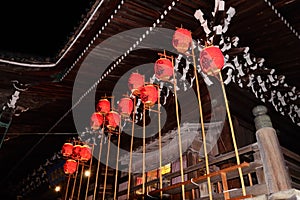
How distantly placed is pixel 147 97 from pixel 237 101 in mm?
2071

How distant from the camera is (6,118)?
6.99 metres

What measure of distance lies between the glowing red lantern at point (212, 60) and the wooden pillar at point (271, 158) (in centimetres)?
99

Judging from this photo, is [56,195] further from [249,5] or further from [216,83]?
[249,5]

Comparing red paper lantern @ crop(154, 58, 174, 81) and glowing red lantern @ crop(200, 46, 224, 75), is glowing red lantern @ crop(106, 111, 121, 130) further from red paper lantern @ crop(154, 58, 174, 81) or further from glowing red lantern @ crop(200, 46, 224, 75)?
glowing red lantern @ crop(200, 46, 224, 75)

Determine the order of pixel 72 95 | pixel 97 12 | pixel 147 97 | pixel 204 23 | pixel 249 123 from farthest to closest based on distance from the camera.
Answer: pixel 72 95 → pixel 249 123 → pixel 147 97 → pixel 204 23 → pixel 97 12

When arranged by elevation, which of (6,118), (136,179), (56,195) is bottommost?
(136,179)

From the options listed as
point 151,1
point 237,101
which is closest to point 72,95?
point 151,1

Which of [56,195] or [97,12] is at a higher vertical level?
[97,12]

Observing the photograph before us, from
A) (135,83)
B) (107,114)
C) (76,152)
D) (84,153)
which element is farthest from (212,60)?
(76,152)

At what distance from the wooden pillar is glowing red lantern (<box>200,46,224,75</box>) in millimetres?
995

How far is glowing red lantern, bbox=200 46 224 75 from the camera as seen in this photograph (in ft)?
11.9

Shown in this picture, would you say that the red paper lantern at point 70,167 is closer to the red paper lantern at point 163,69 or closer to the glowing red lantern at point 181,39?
the red paper lantern at point 163,69

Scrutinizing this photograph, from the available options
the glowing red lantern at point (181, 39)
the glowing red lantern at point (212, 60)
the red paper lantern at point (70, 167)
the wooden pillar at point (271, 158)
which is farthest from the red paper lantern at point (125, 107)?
the wooden pillar at point (271, 158)

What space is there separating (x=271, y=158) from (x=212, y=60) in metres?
1.58
